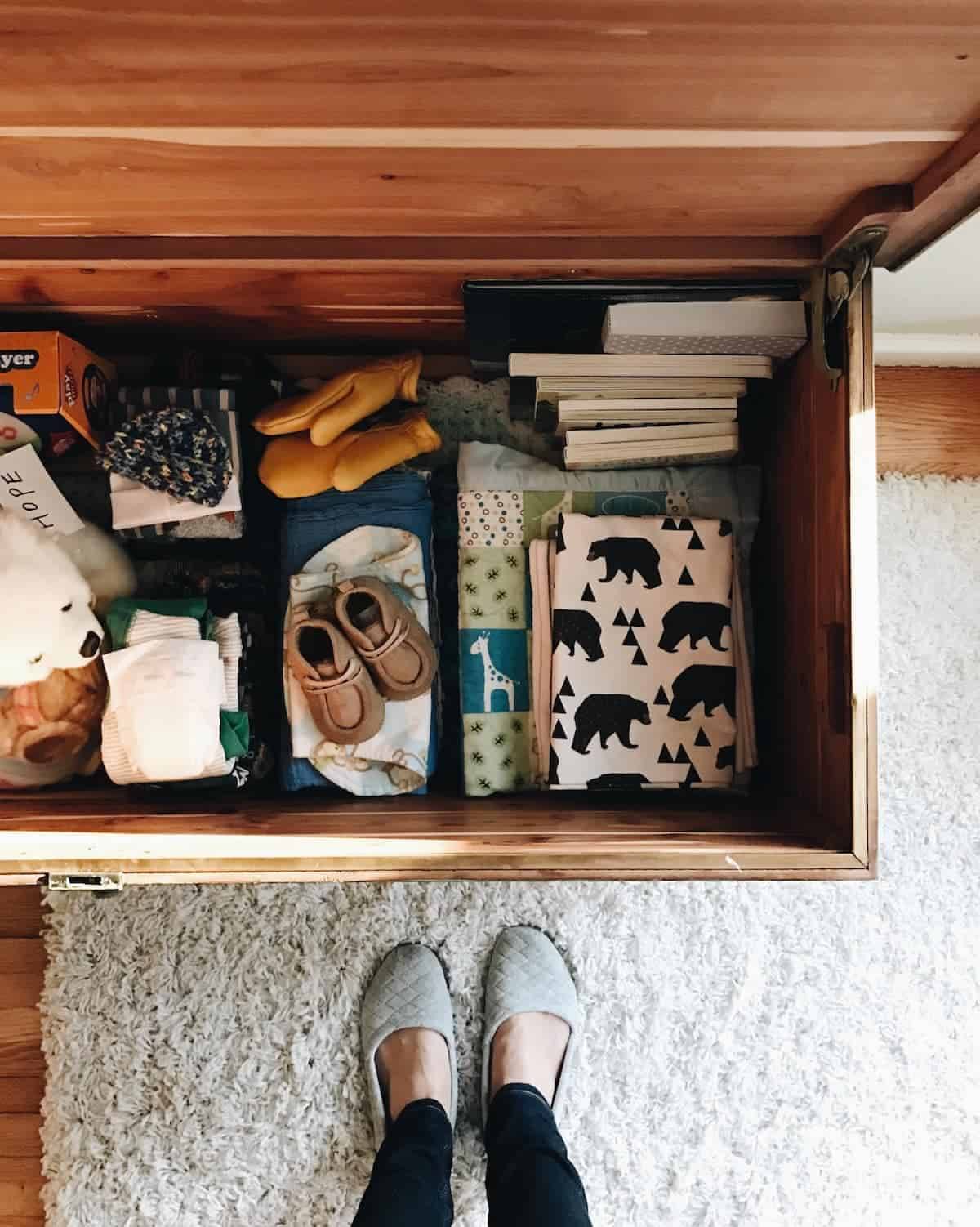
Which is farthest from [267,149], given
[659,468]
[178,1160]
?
[178,1160]

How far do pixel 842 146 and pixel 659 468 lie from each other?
1.68 ft

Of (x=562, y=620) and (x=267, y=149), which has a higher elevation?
(x=267, y=149)

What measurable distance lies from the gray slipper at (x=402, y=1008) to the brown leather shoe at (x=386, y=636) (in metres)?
0.43

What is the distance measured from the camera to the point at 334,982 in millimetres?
1317

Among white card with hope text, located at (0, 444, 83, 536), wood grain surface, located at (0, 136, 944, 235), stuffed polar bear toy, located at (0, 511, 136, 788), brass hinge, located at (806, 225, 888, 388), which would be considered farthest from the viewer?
white card with hope text, located at (0, 444, 83, 536)

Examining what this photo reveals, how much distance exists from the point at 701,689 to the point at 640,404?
14.1 inches

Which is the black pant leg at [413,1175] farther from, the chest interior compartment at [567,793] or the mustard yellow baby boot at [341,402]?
the mustard yellow baby boot at [341,402]

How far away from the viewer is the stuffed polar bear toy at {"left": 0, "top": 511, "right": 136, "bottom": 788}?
0.96 metres

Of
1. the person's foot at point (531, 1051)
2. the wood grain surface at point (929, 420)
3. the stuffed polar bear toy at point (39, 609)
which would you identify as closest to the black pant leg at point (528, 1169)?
the person's foot at point (531, 1051)

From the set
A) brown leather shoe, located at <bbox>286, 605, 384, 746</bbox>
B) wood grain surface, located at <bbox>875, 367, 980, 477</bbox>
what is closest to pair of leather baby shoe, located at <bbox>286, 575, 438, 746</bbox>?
brown leather shoe, located at <bbox>286, 605, 384, 746</bbox>

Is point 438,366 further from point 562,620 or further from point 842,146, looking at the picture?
point 842,146

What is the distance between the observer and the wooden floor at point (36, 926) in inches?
52.7

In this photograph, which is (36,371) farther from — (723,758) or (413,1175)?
(413,1175)

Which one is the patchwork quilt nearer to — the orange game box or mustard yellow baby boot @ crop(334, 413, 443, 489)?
mustard yellow baby boot @ crop(334, 413, 443, 489)
